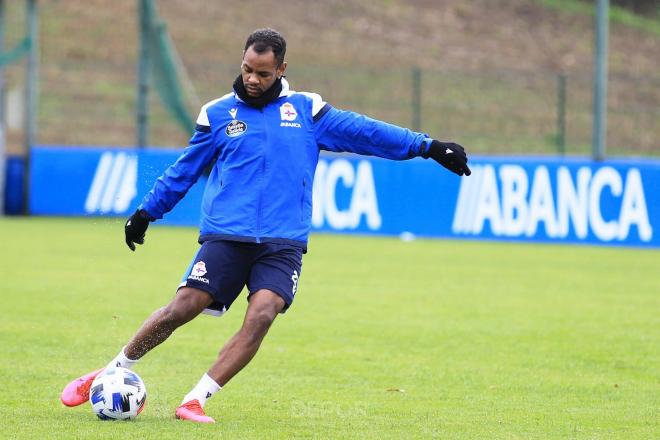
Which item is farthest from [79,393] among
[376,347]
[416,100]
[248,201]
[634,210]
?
[416,100]

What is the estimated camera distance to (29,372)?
891cm

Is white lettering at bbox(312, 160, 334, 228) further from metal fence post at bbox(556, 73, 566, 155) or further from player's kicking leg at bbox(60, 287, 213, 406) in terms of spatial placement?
player's kicking leg at bbox(60, 287, 213, 406)

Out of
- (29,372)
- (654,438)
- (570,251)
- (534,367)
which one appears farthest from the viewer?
(570,251)

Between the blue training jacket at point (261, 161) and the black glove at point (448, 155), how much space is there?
0.09 metres

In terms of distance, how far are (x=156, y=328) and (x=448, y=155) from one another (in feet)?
6.01

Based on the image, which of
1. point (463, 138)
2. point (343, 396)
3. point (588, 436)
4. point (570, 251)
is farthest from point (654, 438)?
point (463, 138)

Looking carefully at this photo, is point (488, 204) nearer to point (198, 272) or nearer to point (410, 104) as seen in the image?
point (410, 104)

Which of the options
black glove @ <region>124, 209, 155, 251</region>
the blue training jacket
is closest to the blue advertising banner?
black glove @ <region>124, 209, 155, 251</region>

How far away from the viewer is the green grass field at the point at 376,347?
743 cm

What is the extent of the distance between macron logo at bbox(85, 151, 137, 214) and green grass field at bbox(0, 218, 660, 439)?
5.42 m

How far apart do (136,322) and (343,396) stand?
3633 millimetres

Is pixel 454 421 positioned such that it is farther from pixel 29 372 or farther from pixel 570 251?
pixel 570 251

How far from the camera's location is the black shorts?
7.32 meters

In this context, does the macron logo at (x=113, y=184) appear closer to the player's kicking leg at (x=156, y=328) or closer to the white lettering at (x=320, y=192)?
the white lettering at (x=320, y=192)
